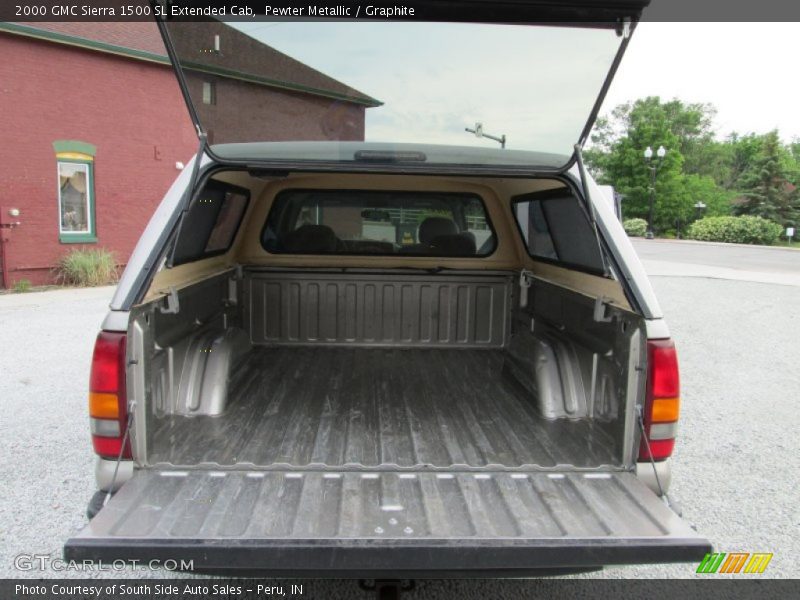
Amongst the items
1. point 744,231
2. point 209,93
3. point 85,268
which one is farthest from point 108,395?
point 744,231

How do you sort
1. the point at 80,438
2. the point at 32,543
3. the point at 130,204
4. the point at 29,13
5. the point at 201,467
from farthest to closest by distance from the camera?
the point at 130,204 → the point at 29,13 → the point at 80,438 → the point at 32,543 → the point at 201,467

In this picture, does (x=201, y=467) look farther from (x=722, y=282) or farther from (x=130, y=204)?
(x=722, y=282)

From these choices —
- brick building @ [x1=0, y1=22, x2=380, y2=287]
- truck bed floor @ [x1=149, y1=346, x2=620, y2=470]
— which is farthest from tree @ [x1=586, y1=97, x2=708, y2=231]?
truck bed floor @ [x1=149, y1=346, x2=620, y2=470]

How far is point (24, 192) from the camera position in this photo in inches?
505

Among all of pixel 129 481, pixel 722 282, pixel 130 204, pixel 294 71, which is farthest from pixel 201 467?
pixel 722 282

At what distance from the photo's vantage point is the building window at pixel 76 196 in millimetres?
13586

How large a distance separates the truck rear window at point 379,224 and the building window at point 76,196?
1085cm

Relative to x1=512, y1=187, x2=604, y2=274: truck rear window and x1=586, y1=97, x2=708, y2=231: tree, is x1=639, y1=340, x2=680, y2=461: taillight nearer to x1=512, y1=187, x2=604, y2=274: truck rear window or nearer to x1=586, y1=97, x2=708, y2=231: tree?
x1=512, y1=187, x2=604, y2=274: truck rear window

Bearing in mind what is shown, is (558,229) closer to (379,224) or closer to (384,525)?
(379,224)

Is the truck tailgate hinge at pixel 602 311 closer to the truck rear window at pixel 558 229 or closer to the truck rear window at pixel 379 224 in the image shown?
the truck rear window at pixel 558 229

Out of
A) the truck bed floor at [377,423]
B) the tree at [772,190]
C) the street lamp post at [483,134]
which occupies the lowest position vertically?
the truck bed floor at [377,423]

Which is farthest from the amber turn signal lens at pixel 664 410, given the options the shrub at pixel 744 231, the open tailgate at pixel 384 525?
the shrub at pixel 744 231

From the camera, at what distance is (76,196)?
14.0m

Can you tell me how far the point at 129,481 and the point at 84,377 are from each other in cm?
448
